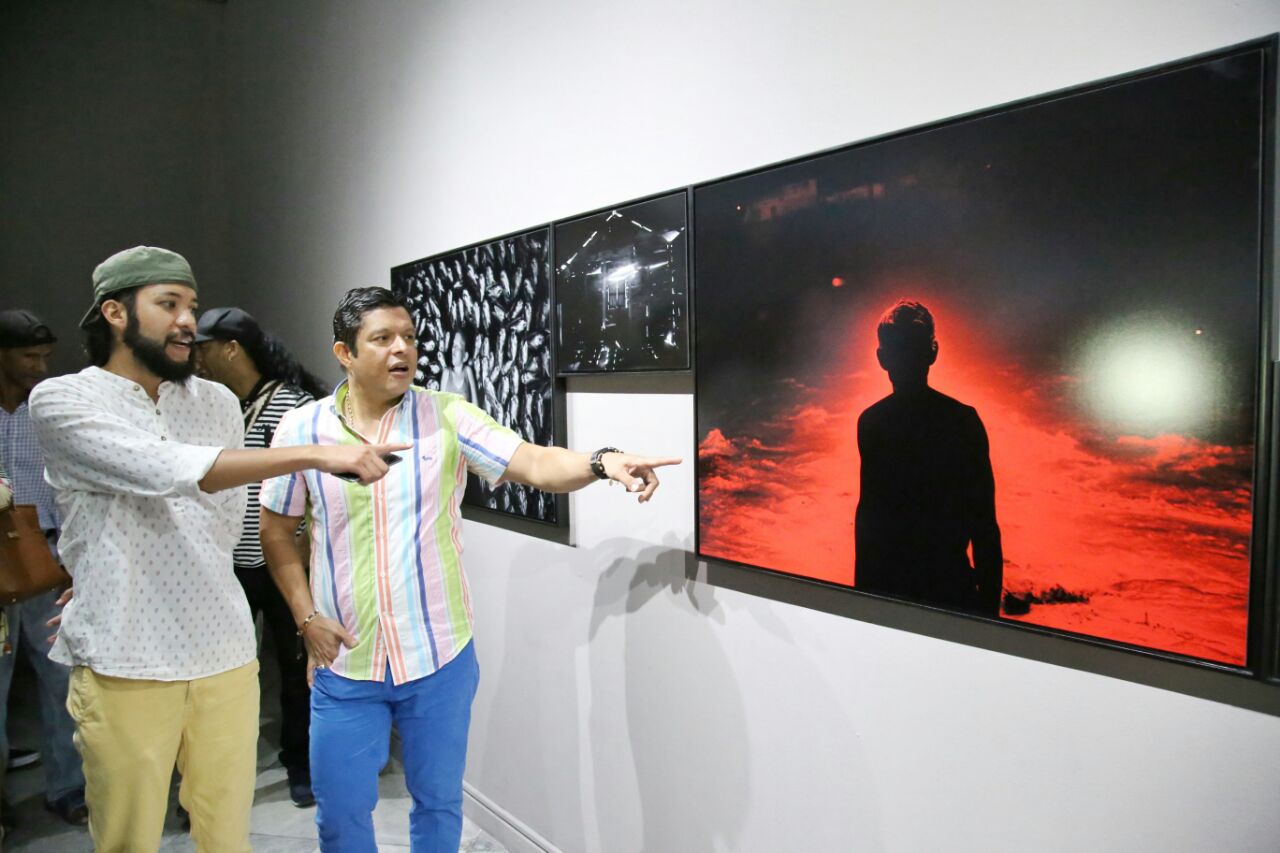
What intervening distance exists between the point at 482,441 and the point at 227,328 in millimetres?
1551

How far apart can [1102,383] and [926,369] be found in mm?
274

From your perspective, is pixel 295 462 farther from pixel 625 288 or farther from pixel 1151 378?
pixel 1151 378

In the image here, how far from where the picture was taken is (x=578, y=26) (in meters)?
2.08

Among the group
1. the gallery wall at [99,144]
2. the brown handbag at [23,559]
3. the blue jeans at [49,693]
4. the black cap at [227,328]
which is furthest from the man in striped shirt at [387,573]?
the gallery wall at [99,144]

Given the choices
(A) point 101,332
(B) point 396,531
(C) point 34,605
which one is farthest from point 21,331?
(B) point 396,531

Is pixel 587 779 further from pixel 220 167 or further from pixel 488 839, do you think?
pixel 220 167

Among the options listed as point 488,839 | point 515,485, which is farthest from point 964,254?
point 488,839

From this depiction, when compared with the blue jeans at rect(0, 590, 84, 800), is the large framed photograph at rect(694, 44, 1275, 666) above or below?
above

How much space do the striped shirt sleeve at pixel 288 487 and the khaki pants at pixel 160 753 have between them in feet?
1.29

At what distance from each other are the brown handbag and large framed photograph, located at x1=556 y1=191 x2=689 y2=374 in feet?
5.12

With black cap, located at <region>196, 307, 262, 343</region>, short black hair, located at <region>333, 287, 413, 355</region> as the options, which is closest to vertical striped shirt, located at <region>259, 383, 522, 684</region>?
short black hair, located at <region>333, 287, 413, 355</region>

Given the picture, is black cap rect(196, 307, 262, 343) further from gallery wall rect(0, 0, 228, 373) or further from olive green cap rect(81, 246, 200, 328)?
gallery wall rect(0, 0, 228, 373)

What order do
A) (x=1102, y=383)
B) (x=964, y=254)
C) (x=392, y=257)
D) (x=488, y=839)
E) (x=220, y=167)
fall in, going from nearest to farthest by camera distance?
(x=1102, y=383) → (x=964, y=254) → (x=488, y=839) → (x=392, y=257) → (x=220, y=167)

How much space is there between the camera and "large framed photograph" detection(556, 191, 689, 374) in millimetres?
1744
